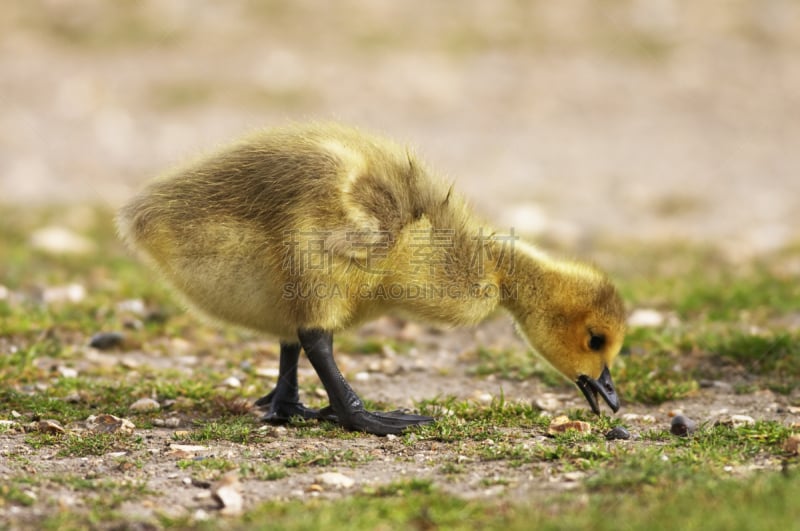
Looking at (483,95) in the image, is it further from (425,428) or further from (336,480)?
(336,480)

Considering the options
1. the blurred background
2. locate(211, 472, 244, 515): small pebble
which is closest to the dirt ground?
the blurred background

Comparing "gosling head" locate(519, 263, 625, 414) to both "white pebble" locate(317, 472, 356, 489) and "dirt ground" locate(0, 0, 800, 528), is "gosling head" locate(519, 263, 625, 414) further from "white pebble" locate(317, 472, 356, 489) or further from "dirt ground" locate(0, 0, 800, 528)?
"dirt ground" locate(0, 0, 800, 528)

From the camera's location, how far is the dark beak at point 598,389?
176 inches

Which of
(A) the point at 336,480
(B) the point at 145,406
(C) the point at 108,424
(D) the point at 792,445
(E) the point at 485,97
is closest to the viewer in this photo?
(A) the point at 336,480

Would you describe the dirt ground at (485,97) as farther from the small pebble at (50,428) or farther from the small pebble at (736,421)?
the small pebble at (50,428)

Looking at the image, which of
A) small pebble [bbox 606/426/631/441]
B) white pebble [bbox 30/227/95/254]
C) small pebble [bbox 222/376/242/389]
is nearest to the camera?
small pebble [bbox 606/426/631/441]

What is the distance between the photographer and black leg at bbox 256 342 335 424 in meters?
4.46

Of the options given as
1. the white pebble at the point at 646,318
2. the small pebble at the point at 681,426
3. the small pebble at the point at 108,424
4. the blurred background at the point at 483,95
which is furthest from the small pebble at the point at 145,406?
the blurred background at the point at 483,95

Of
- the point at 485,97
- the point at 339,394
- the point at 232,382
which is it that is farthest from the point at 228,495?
the point at 485,97

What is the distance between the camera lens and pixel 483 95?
42.7 ft

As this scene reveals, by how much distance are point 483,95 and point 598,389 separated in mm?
8977

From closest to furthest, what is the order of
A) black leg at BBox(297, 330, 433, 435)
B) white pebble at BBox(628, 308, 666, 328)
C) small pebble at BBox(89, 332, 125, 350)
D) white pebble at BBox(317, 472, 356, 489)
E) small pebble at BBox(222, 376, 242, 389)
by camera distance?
1. white pebble at BBox(317, 472, 356, 489)
2. black leg at BBox(297, 330, 433, 435)
3. small pebble at BBox(222, 376, 242, 389)
4. small pebble at BBox(89, 332, 125, 350)
5. white pebble at BBox(628, 308, 666, 328)

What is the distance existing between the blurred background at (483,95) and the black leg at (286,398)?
14.0ft

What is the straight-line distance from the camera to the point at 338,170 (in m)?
4.16
